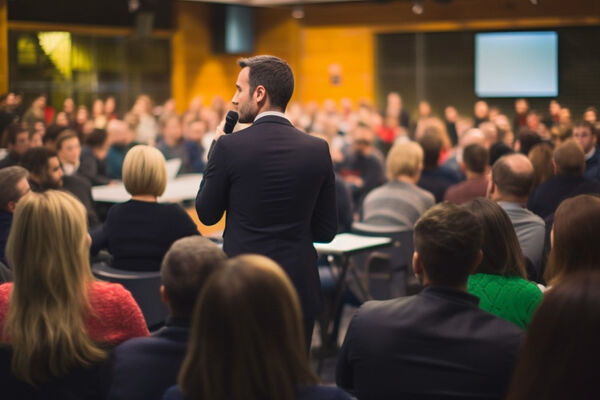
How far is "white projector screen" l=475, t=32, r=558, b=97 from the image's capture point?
570 inches

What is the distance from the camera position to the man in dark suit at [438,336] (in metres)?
2.06

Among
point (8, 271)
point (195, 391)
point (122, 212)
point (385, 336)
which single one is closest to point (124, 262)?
point (122, 212)

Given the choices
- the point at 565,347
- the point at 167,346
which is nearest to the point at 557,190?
the point at 167,346

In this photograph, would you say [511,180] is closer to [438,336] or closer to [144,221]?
[144,221]

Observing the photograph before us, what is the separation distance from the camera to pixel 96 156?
805 cm

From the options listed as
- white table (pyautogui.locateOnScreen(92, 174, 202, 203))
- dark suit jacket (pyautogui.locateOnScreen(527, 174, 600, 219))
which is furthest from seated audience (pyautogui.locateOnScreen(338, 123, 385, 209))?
dark suit jacket (pyautogui.locateOnScreen(527, 174, 600, 219))

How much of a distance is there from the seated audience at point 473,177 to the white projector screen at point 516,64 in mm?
9161

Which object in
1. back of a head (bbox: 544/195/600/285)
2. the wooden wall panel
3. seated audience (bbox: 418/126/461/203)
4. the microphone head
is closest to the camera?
back of a head (bbox: 544/195/600/285)

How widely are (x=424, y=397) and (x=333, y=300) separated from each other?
124 inches

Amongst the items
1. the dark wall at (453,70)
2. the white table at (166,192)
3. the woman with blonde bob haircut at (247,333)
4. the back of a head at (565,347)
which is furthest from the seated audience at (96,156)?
the dark wall at (453,70)

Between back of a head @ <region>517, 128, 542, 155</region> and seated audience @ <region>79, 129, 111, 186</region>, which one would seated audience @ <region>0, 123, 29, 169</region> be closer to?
seated audience @ <region>79, 129, 111, 186</region>

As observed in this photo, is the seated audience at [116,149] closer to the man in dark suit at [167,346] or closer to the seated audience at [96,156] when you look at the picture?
the seated audience at [96,156]

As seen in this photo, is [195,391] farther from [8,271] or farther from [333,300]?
[333,300]

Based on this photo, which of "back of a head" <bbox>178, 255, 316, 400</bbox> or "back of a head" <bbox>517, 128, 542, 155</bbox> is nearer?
"back of a head" <bbox>178, 255, 316, 400</bbox>
